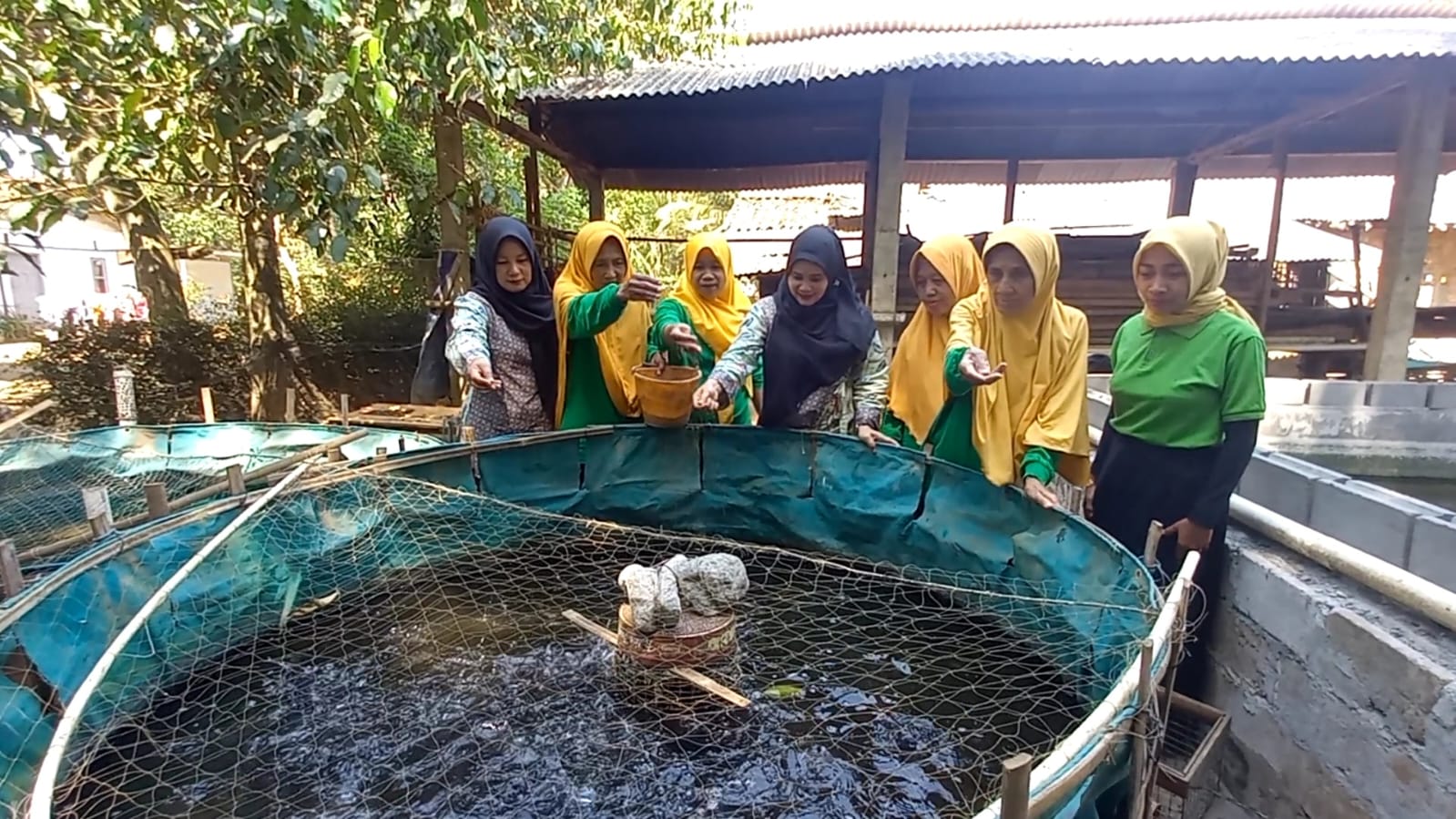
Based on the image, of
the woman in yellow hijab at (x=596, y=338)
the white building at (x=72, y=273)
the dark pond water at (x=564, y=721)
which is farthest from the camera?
the white building at (x=72, y=273)

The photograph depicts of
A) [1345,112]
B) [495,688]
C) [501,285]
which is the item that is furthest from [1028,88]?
[495,688]

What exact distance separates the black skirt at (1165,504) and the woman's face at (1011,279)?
1.73ft

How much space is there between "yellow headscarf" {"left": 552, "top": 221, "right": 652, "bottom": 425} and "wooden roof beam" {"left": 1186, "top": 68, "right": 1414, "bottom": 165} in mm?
5891

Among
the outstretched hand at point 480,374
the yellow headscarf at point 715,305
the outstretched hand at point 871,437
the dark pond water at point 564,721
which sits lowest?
the dark pond water at point 564,721

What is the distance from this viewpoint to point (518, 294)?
3201 mm

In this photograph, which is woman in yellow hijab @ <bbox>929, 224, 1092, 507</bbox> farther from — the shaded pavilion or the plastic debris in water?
the shaded pavilion

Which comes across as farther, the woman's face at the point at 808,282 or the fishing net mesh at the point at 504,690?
the woman's face at the point at 808,282

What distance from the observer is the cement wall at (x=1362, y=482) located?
2.56 m

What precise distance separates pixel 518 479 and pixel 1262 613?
9.01ft

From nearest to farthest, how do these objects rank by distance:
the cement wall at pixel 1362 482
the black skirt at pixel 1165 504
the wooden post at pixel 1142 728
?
the wooden post at pixel 1142 728 → the black skirt at pixel 1165 504 → the cement wall at pixel 1362 482

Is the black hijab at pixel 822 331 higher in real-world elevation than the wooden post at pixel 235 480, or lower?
higher

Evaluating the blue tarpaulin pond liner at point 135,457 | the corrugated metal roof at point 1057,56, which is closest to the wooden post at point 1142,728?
the blue tarpaulin pond liner at point 135,457

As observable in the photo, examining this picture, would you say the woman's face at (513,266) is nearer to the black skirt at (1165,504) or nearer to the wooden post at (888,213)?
the black skirt at (1165,504)

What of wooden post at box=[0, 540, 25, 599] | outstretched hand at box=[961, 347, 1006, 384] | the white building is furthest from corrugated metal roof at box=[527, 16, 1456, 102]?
the white building
